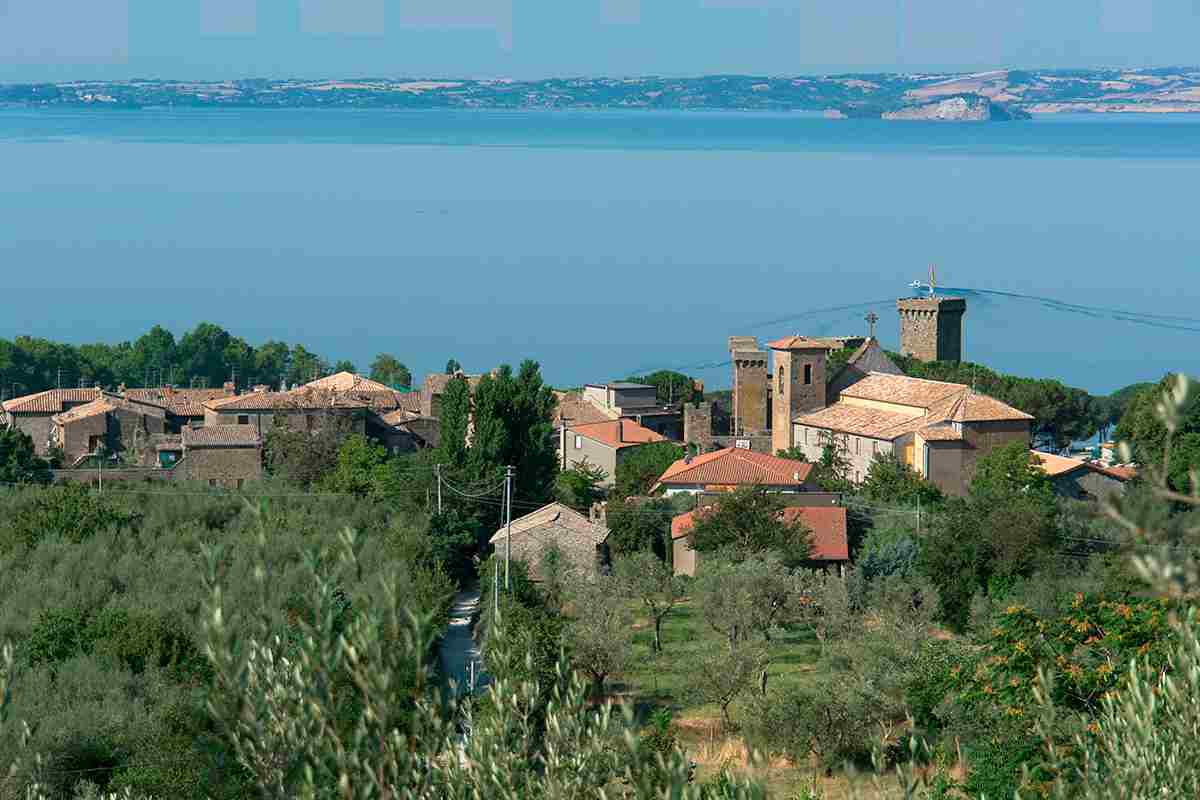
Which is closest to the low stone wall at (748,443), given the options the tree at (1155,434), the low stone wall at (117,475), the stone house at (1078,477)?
the stone house at (1078,477)

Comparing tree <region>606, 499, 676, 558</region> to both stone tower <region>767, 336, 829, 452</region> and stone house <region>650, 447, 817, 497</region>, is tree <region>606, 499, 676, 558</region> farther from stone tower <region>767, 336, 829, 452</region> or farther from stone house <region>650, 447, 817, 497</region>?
stone tower <region>767, 336, 829, 452</region>

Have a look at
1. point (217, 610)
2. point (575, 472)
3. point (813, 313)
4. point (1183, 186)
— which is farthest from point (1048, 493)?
point (1183, 186)

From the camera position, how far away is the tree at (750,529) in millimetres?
22641

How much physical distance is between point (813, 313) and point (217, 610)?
65931 mm

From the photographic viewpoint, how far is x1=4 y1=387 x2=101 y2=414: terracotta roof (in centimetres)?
3897

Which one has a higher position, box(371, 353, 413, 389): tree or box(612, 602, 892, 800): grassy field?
box(612, 602, 892, 800): grassy field

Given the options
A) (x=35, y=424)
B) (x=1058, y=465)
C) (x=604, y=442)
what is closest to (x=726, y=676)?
(x=1058, y=465)

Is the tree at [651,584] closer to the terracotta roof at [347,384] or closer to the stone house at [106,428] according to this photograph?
the stone house at [106,428]

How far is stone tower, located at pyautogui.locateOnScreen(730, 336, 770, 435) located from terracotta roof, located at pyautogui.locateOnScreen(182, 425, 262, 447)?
34.4ft

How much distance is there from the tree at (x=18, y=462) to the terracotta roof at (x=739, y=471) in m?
10.9

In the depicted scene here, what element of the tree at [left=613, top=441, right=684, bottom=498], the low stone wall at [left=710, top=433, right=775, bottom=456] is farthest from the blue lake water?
the tree at [left=613, top=441, right=684, bottom=498]

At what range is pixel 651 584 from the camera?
20578 mm

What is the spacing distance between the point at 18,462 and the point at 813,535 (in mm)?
14200

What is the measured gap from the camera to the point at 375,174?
136500mm
